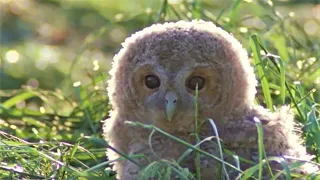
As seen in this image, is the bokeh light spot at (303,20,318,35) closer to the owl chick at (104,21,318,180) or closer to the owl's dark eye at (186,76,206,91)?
the owl chick at (104,21,318,180)

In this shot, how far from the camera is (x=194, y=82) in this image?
4.56 m

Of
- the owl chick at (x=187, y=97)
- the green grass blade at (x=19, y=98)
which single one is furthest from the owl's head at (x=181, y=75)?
the green grass blade at (x=19, y=98)

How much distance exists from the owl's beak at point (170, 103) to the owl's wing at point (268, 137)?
26 cm

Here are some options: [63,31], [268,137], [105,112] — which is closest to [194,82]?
[268,137]

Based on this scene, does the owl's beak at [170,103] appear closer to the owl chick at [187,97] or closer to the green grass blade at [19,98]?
the owl chick at [187,97]

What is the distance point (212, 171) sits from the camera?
445 cm

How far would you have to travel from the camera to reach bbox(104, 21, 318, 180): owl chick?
178 inches

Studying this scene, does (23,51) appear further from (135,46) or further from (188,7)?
(135,46)

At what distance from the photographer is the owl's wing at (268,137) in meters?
4.54

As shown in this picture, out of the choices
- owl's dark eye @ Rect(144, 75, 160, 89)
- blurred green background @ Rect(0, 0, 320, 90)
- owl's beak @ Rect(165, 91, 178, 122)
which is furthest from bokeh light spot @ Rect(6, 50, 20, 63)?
owl's beak @ Rect(165, 91, 178, 122)

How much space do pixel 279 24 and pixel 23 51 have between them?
15.9 ft

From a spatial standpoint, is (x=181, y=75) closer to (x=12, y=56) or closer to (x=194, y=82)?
(x=194, y=82)

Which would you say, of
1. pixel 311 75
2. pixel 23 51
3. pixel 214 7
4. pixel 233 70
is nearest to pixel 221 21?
pixel 311 75

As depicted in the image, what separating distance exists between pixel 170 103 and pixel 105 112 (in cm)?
168
